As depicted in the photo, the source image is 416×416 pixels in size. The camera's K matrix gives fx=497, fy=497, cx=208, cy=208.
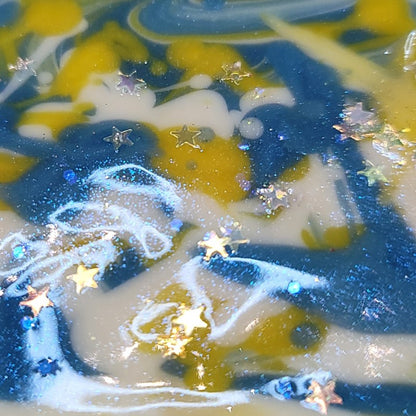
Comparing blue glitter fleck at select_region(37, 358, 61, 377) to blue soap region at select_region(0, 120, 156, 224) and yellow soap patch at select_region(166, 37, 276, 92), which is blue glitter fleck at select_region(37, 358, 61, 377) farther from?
yellow soap patch at select_region(166, 37, 276, 92)

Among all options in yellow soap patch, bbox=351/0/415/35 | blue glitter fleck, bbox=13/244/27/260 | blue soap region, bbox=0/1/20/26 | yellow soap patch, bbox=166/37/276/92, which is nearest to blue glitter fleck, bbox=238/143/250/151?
yellow soap patch, bbox=166/37/276/92

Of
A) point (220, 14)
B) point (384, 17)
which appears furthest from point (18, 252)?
point (384, 17)

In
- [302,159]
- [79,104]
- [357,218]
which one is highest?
[79,104]

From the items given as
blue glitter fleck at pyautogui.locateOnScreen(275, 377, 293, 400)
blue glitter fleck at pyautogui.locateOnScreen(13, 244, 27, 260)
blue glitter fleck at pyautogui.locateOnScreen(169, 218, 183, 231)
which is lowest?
blue glitter fleck at pyautogui.locateOnScreen(275, 377, 293, 400)

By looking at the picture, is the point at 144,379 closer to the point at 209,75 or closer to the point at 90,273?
the point at 90,273

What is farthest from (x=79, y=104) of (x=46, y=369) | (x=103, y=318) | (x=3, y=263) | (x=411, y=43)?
(x=411, y=43)

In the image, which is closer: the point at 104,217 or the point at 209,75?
the point at 104,217

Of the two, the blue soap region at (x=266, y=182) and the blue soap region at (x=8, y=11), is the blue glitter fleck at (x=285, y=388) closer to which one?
the blue soap region at (x=266, y=182)
